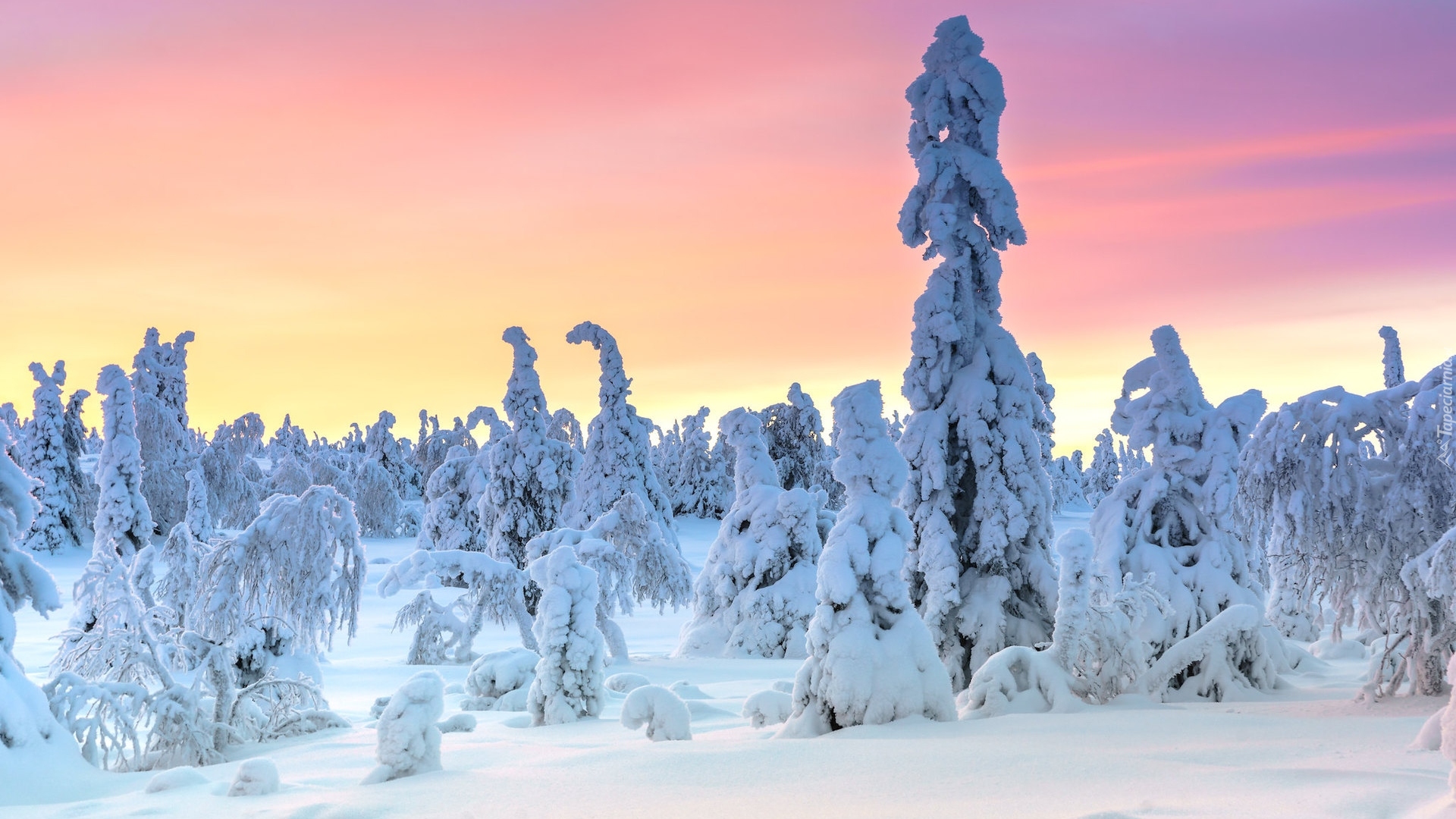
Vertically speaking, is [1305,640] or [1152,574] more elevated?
[1152,574]

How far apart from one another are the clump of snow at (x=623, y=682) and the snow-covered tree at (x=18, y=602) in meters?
7.18

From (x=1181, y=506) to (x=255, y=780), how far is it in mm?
13077

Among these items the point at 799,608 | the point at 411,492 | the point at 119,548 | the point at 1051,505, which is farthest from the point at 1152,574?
the point at 411,492

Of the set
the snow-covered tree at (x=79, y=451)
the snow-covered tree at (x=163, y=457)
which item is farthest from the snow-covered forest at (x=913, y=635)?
the snow-covered tree at (x=79, y=451)

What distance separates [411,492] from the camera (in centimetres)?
7812

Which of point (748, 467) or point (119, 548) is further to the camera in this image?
point (119, 548)

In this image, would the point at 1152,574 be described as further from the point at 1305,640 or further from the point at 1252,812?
the point at 1305,640

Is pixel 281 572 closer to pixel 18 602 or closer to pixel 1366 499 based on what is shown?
pixel 18 602

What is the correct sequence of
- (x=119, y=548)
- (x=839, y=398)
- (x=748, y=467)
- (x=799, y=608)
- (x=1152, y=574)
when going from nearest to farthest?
(x=839, y=398), (x=1152, y=574), (x=799, y=608), (x=748, y=467), (x=119, y=548)

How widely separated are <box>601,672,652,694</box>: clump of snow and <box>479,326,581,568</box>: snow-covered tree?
583 inches

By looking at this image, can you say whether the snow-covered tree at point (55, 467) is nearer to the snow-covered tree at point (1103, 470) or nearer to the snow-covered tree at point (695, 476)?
the snow-covered tree at point (695, 476)

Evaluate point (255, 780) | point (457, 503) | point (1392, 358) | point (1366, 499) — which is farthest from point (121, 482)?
point (1392, 358)

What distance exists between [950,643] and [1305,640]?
13121mm

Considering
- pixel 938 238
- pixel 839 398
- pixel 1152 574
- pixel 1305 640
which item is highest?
pixel 938 238
